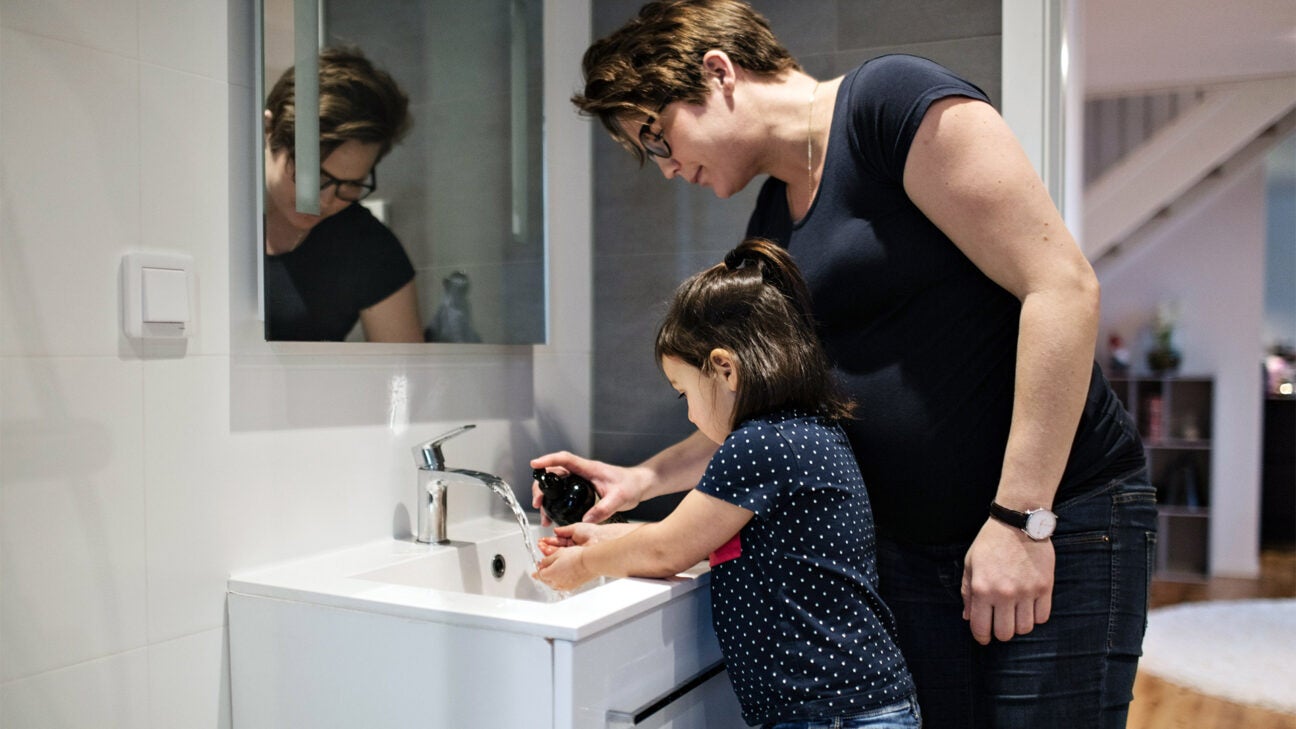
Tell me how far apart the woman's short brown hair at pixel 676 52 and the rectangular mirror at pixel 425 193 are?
0.38 metres

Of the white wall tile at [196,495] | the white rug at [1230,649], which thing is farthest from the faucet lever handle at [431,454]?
the white rug at [1230,649]

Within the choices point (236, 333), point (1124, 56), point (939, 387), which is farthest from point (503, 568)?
point (1124, 56)

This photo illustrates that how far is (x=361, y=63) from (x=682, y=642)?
0.91 metres

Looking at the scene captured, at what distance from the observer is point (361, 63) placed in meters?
1.42

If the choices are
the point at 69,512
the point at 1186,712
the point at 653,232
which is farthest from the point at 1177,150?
the point at 69,512

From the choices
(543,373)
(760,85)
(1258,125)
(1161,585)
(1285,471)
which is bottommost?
(1161,585)

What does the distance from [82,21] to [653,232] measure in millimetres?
1043

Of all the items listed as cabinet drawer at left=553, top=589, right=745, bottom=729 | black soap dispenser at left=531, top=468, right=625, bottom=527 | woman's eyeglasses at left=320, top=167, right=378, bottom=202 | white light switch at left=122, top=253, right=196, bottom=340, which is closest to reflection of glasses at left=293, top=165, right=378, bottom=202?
woman's eyeglasses at left=320, top=167, right=378, bottom=202

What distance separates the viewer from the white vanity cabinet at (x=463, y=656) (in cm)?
100

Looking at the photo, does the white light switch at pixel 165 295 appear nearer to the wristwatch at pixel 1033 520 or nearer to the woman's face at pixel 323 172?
the woman's face at pixel 323 172

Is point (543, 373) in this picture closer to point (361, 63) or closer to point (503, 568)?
point (503, 568)

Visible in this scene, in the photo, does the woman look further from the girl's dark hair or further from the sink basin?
the sink basin

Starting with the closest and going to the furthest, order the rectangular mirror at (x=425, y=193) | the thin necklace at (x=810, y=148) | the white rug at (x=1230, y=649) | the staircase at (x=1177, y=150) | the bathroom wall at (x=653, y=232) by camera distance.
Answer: the thin necklace at (x=810, y=148) → the rectangular mirror at (x=425, y=193) → the bathroom wall at (x=653, y=232) → the white rug at (x=1230, y=649) → the staircase at (x=1177, y=150)

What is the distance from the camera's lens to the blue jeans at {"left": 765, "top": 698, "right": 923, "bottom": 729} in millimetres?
1080
